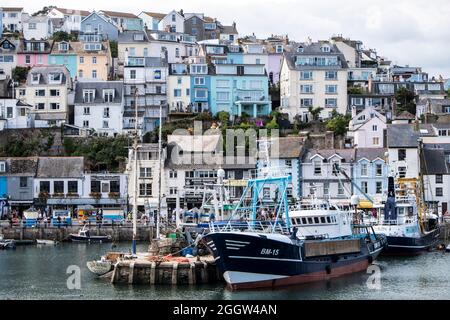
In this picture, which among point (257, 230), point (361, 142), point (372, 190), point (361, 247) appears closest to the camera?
point (257, 230)

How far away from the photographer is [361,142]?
79938 millimetres

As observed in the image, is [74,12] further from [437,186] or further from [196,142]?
[437,186]

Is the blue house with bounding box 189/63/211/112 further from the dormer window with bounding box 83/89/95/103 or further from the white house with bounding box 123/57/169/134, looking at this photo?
the dormer window with bounding box 83/89/95/103

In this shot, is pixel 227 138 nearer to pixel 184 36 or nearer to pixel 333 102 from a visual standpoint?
pixel 333 102

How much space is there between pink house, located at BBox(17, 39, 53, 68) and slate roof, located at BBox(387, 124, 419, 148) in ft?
107

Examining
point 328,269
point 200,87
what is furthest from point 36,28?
point 328,269

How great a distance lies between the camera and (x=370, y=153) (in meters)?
76.1

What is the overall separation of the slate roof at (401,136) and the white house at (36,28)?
126ft

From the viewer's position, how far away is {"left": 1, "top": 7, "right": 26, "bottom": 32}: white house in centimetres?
10469

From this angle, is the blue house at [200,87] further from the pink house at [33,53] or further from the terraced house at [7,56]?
the terraced house at [7,56]

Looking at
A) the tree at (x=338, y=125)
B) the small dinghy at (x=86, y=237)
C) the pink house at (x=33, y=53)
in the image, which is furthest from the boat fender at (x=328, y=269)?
the pink house at (x=33, y=53)

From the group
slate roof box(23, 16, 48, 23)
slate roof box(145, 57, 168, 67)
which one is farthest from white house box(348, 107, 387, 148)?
slate roof box(23, 16, 48, 23)

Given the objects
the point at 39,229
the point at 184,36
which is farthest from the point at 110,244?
the point at 184,36
